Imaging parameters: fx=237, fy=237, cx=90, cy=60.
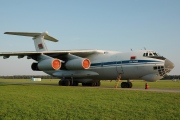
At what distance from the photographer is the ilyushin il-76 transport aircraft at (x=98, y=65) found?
18.2 m

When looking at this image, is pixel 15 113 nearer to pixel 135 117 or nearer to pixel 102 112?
pixel 102 112

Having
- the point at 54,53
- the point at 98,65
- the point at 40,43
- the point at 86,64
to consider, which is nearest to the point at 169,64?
the point at 98,65

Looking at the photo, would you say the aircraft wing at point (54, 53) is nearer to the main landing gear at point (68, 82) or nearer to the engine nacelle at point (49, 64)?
the engine nacelle at point (49, 64)

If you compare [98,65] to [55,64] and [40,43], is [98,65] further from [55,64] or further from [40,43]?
[40,43]

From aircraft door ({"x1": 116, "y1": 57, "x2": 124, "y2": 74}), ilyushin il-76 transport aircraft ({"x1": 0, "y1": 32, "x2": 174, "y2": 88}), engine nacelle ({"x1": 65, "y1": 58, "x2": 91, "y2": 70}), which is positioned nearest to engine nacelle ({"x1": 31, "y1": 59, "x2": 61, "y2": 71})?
ilyushin il-76 transport aircraft ({"x1": 0, "y1": 32, "x2": 174, "y2": 88})

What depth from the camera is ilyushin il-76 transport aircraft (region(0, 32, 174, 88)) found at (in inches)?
715

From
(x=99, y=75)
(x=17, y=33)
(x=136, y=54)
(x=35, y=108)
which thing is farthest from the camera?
(x=17, y=33)

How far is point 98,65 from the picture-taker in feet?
71.6

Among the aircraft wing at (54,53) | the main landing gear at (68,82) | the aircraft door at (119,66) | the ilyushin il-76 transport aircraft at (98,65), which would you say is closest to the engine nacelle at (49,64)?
the ilyushin il-76 transport aircraft at (98,65)

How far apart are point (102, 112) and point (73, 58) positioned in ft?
51.3

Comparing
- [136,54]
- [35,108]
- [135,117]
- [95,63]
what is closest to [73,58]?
[95,63]

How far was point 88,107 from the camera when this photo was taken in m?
7.40

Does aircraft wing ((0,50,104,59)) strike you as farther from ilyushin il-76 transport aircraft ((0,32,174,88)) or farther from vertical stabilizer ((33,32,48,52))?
vertical stabilizer ((33,32,48,52))

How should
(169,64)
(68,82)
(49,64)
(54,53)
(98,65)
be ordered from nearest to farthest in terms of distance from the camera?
(169,64) → (49,64) → (98,65) → (54,53) → (68,82)
